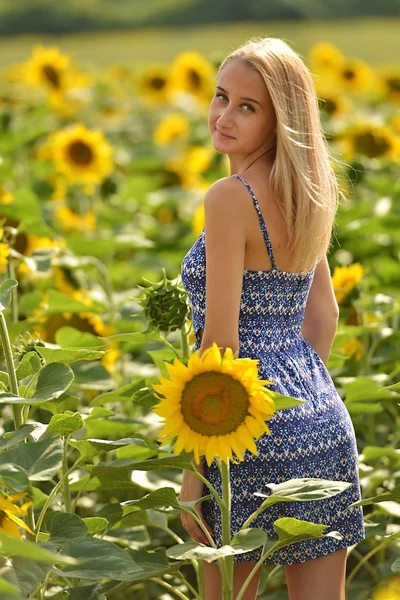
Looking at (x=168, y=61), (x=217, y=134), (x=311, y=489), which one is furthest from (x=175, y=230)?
(x=168, y=61)

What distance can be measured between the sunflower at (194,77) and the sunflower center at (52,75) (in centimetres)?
64

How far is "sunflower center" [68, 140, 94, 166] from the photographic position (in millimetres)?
3469

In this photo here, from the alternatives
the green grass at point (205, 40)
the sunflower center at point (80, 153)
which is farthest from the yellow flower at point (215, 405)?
the green grass at point (205, 40)

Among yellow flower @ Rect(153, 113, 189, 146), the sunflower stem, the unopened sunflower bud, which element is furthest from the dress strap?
yellow flower @ Rect(153, 113, 189, 146)

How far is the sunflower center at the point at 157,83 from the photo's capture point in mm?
5246

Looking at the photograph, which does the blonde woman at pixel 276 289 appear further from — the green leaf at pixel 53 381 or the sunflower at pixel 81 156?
the sunflower at pixel 81 156

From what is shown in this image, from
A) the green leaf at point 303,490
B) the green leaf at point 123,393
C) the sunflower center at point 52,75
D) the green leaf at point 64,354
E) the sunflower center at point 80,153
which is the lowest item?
the green leaf at point 303,490

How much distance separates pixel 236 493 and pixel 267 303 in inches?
10.8

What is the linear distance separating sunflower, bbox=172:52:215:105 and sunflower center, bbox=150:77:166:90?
261 mm

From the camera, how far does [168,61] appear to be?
9062 millimetres

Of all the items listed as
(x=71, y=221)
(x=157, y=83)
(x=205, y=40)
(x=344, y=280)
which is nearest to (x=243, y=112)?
(x=344, y=280)

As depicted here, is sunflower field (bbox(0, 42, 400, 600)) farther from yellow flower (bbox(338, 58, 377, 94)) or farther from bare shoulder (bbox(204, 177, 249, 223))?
bare shoulder (bbox(204, 177, 249, 223))

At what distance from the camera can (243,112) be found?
1567mm

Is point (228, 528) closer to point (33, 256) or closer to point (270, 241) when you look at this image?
point (270, 241)
